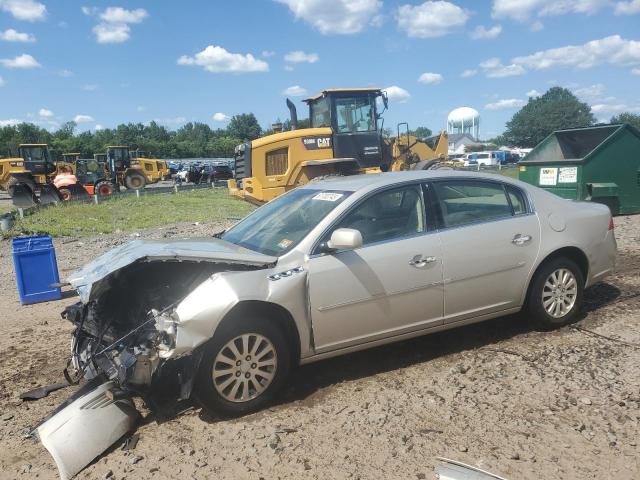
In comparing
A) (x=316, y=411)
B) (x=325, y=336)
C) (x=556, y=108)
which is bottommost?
(x=316, y=411)

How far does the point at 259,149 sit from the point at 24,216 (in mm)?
8760

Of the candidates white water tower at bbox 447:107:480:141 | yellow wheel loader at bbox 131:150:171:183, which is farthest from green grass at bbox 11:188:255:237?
white water tower at bbox 447:107:480:141

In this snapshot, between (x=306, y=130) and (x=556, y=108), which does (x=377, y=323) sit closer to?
(x=306, y=130)

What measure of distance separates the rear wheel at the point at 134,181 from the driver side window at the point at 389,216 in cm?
2953

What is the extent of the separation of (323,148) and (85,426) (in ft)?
33.2

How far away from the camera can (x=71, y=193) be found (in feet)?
77.2

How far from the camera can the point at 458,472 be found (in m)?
2.85

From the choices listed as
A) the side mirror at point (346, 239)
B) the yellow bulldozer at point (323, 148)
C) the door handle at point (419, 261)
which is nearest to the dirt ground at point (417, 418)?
the door handle at point (419, 261)

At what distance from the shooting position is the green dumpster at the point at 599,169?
1075 centimetres

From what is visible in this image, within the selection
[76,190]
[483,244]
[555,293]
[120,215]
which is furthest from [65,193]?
[555,293]

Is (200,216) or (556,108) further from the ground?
(556,108)

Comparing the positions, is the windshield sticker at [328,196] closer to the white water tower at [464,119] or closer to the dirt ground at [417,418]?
the dirt ground at [417,418]

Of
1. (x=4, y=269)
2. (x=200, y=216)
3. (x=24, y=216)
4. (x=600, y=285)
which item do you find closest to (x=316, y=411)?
(x=600, y=285)

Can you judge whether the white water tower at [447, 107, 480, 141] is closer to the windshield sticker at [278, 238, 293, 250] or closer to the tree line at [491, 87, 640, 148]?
the tree line at [491, 87, 640, 148]
